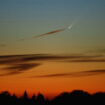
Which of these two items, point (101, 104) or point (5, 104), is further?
point (101, 104)

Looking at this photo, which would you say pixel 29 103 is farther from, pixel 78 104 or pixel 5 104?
pixel 78 104

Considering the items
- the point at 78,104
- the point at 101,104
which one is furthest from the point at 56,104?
the point at 101,104

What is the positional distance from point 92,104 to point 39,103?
51431mm

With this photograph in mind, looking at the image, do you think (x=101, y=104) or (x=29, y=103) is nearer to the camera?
(x=29, y=103)

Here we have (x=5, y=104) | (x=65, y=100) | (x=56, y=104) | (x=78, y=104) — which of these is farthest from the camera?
(x=65, y=100)

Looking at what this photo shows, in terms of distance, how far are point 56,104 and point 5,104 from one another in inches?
1836

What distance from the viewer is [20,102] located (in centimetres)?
13712

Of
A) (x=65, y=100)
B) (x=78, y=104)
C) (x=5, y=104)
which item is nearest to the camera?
(x=5, y=104)

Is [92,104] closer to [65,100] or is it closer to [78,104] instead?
[78,104]

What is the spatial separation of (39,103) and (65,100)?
69.1 m

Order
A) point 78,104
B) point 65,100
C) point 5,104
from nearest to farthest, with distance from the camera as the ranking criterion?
point 5,104 → point 78,104 → point 65,100

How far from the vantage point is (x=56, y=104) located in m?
171

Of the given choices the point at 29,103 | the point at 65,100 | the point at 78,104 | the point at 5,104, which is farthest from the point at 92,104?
the point at 5,104

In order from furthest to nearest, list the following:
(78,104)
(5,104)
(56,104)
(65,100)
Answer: (65,100) → (78,104) → (56,104) → (5,104)
